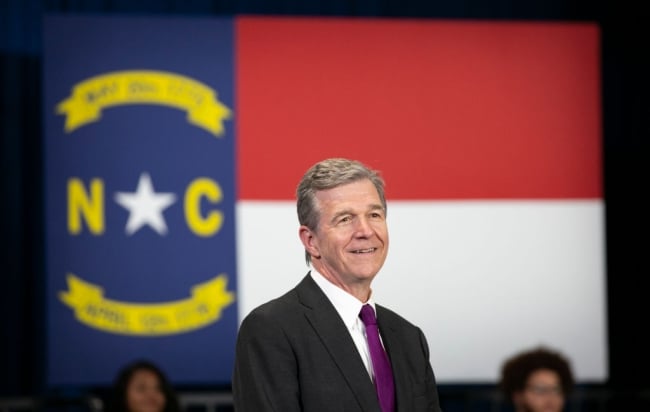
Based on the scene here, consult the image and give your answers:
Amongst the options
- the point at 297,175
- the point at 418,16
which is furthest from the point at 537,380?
the point at 418,16

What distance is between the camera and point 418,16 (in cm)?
612

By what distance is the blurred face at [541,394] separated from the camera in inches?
193

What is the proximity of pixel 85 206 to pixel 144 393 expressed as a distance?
0.89m

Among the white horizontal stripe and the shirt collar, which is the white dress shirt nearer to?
the shirt collar

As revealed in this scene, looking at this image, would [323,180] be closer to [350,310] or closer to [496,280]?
[350,310]

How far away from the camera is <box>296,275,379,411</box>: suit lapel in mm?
2174

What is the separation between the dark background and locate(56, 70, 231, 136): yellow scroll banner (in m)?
0.44

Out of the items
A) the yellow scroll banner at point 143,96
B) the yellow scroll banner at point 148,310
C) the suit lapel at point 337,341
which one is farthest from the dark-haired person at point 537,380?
the suit lapel at point 337,341

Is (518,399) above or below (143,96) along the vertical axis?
below

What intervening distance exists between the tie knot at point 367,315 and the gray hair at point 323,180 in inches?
7.0

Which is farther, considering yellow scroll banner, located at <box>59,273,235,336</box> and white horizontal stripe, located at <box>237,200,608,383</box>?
white horizontal stripe, located at <box>237,200,608,383</box>

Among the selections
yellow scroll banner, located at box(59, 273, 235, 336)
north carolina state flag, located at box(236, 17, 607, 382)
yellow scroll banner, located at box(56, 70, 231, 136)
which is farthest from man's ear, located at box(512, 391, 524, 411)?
yellow scroll banner, located at box(56, 70, 231, 136)

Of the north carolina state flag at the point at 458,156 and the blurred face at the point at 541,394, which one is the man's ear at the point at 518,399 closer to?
the blurred face at the point at 541,394

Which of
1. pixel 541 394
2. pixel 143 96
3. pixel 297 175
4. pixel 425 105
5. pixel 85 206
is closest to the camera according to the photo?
pixel 541 394
